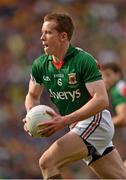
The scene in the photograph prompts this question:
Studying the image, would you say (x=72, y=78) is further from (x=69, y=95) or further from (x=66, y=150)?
(x=66, y=150)

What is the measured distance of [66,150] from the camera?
18.4 ft

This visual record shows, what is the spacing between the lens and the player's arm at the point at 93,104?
5414 millimetres

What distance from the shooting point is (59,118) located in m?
5.36

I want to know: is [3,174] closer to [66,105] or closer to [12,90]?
[12,90]


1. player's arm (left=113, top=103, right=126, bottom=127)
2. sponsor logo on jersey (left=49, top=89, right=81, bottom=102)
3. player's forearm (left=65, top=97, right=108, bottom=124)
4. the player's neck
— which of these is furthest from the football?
player's arm (left=113, top=103, right=126, bottom=127)

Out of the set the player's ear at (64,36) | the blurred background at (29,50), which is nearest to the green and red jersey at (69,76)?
the player's ear at (64,36)

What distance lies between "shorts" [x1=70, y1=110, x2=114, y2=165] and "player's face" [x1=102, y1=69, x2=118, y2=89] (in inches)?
99.8

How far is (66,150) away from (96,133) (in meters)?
0.41

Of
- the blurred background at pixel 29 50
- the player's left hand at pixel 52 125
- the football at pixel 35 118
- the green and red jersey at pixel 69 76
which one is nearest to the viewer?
the player's left hand at pixel 52 125

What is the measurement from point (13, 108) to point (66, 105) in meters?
6.31

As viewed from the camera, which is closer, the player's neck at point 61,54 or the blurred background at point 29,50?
the player's neck at point 61,54

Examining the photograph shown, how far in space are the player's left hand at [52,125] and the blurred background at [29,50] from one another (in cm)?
571

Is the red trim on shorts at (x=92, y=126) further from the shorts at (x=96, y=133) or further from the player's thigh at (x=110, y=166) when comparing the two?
the player's thigh at (x=110, y=166)

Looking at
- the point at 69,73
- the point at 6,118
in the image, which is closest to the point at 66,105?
the point at 69,73
